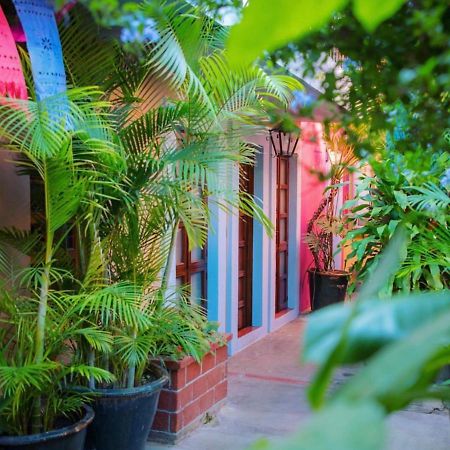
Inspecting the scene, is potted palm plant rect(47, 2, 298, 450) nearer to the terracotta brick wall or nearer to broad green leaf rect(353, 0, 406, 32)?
the terracotta brick wall

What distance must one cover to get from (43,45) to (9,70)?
10.0 inches

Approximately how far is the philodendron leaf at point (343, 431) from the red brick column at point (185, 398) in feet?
12.2

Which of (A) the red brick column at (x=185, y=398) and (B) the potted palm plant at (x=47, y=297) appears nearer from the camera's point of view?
(B) the potted palm plant at (x=47, y=297)

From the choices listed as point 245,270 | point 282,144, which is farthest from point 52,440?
point 282,144

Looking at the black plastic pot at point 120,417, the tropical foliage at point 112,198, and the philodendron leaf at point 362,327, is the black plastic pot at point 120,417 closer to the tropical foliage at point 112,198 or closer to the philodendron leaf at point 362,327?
the tropical foliage at point 112,198

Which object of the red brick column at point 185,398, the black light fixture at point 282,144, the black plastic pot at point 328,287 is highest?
the black light fixture at point 282,144

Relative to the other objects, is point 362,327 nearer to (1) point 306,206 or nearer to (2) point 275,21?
(2) point 275,21

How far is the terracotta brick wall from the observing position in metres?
3.98

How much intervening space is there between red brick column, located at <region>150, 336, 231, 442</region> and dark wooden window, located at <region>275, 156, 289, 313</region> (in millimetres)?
3394

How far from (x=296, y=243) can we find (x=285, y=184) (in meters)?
0.79

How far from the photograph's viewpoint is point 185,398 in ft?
13.4

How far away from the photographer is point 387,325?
1.29ft

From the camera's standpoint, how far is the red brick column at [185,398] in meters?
3.98

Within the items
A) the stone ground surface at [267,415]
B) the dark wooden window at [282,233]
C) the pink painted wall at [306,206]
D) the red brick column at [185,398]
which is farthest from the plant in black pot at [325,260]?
the red brick column at [185,398]
